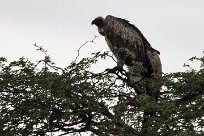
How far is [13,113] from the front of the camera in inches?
400

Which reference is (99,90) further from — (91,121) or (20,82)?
(20,82)

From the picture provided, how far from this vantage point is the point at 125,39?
585 inches

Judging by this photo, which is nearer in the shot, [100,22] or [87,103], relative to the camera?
[87,103]

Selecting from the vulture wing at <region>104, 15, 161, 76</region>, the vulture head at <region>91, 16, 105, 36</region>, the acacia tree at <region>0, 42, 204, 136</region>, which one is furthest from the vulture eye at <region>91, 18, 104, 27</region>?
the acacia tree at <region>0, 42, 204, 136</region>

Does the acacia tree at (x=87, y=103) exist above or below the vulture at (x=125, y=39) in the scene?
below

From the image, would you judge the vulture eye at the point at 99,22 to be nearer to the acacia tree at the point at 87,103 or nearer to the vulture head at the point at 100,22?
the vulture head at the point at 100,22

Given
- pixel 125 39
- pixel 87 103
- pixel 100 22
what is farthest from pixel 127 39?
pixel 87 103


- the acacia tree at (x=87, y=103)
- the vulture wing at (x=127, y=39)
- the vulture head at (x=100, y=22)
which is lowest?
the acacia tree at (x=87, y=103)

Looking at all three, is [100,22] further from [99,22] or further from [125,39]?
[125,39]

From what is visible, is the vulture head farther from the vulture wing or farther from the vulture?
the vulture wing

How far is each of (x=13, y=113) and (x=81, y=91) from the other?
1.31 metres

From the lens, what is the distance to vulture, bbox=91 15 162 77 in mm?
13922

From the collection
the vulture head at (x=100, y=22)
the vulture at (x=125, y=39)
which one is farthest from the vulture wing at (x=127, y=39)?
the vulture head at (x=100, y=22)

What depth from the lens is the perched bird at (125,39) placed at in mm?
13914
